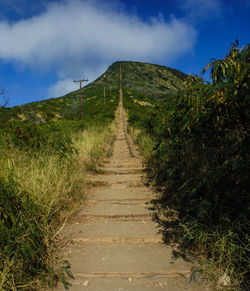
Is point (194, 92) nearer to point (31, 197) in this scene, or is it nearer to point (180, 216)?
point (180, 216)

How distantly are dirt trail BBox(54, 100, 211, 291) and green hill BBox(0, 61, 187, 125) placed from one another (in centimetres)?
2454

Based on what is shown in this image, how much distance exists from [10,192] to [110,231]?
1535 mm

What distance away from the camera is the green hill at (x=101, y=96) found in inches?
1645

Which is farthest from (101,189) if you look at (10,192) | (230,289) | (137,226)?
(230,289)

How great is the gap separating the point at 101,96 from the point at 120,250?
211 feet

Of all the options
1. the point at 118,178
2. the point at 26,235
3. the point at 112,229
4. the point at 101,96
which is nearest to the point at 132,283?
the point at 112,229

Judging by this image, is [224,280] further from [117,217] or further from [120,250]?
[117,217]

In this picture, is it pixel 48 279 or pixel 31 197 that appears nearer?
pixel 48 279

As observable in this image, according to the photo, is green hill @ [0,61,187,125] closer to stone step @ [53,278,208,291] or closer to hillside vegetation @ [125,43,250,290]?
hillside vegetation @ [125,43,250,290]

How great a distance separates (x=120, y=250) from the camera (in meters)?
2.71

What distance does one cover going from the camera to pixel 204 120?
9.28 feet

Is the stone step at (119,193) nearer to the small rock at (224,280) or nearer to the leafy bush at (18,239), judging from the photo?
the leafy bush at (18,239)

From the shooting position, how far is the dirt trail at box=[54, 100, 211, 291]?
2.17m

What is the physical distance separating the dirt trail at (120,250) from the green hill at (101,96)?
24.5 m
